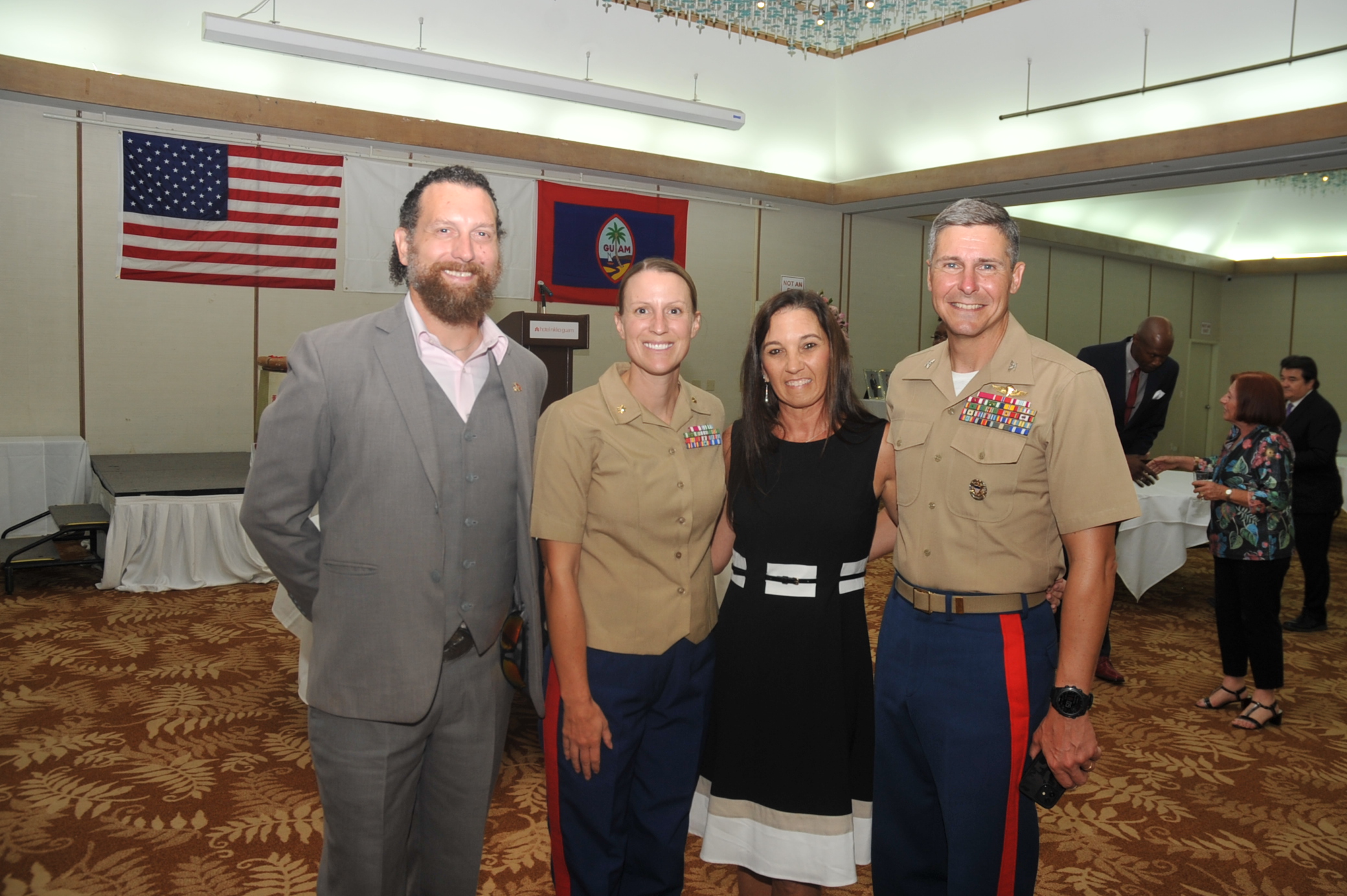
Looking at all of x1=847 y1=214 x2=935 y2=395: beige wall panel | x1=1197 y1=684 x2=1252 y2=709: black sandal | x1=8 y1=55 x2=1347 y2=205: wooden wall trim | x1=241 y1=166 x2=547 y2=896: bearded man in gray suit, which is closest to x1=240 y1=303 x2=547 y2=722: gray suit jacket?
x1=241 y1=166 x2=547 y2=896: bearded man in gray suit

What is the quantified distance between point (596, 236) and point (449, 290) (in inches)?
290

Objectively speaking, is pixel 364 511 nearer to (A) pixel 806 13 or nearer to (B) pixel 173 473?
(B) pixel 173 473

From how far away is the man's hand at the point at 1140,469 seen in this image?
4.30 metres

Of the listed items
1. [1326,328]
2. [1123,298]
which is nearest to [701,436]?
[1123,298]

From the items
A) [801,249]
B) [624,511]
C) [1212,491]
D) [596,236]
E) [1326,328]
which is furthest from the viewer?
[1326,328]

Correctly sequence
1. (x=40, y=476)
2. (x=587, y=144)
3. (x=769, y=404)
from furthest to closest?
(x=587, y=144), (x=40, y=476), (x=769, y=404)

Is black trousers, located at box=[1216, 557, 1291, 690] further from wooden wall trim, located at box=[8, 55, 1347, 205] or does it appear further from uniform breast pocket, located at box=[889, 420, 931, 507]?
wooden wall trim, located at box=[8, 55, 1347, 205]

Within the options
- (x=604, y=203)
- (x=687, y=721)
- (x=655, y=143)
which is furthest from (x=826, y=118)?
(x=687, y=721)

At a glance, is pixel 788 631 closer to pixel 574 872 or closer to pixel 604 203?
pixel 574 872

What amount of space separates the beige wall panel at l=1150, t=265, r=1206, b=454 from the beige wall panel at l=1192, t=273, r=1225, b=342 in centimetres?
16

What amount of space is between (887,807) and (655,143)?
8.28 meters

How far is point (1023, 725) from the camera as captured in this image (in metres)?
1.76

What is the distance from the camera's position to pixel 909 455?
1.93 m

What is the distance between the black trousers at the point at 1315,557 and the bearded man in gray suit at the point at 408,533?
6.04m
